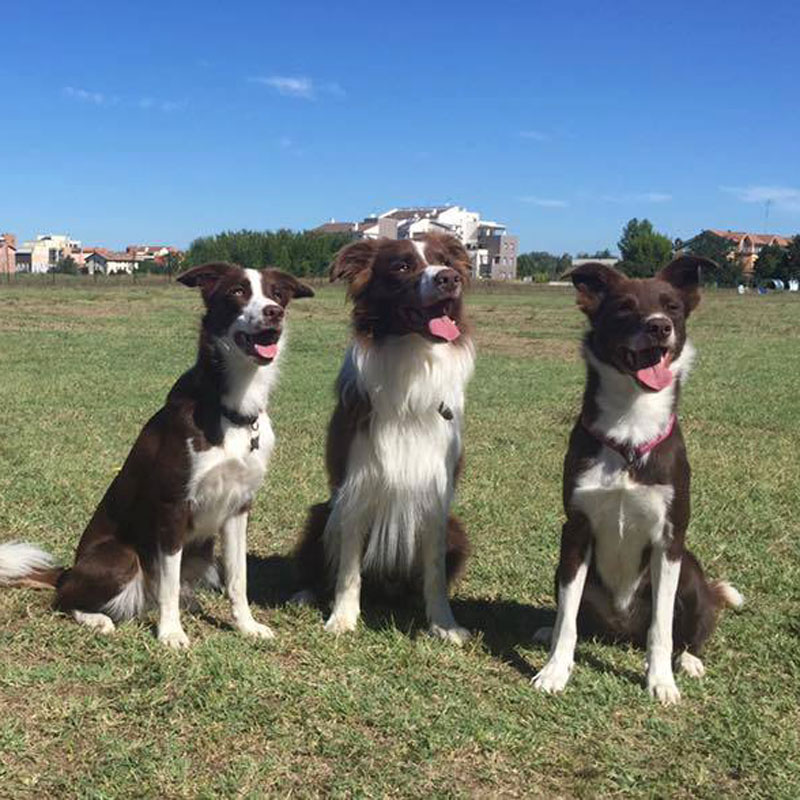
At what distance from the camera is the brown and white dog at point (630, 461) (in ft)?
11.4

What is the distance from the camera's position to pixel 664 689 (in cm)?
363

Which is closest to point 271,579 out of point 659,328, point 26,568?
point 26,568

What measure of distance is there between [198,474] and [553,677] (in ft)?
5.91

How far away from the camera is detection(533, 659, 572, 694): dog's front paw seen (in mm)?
3662

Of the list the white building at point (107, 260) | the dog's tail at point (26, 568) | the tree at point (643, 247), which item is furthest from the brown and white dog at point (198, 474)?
the white building at point (107, 260)

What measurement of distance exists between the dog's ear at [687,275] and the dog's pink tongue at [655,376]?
0.96 feet

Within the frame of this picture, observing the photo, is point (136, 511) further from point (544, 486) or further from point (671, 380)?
point (544, 486)

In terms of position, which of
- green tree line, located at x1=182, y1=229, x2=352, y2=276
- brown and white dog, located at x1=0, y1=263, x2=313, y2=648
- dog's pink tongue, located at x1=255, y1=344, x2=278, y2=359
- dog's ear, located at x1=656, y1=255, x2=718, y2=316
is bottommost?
brown and white dog, located at x1=0, y1=263, x2=313, y2=648

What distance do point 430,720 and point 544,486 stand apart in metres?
4.24

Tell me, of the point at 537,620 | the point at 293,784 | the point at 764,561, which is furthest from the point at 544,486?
the point at 293,784

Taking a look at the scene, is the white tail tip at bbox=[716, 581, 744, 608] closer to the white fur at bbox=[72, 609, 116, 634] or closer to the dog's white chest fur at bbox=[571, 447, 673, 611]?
the dog's white chest fur at bbox=[571, 447, 673, 611]

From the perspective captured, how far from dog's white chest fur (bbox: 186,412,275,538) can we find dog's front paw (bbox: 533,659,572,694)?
1.57 metres

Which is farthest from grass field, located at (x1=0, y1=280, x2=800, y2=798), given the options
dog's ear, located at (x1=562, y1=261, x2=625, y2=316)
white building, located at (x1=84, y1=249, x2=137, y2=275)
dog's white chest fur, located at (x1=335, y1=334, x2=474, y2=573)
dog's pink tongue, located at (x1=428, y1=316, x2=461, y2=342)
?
white building, located at (x1=84, y1=249, x2=137, y2=275)

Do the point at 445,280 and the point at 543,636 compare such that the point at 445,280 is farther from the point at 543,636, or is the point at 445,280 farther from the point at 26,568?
the point at 26,568
